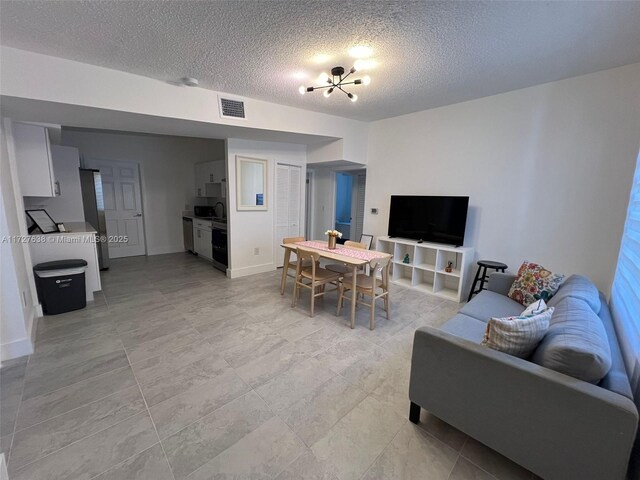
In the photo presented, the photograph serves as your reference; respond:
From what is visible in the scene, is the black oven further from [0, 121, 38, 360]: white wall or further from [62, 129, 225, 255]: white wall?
[0, 121, 38, 360]: white wall

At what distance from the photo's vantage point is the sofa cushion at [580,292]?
6.52 feet

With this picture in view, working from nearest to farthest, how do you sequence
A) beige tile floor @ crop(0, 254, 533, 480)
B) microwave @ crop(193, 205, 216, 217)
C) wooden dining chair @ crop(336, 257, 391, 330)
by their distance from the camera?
beige tile floor @ crop(0, 254, 533, 480) → wooden dining chair @ crop(336, 257, 391, 330) → microwave @ crop(193, 205, 216, 217)

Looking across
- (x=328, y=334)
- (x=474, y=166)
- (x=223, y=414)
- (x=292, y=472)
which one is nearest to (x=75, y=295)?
(x=223, y=414)

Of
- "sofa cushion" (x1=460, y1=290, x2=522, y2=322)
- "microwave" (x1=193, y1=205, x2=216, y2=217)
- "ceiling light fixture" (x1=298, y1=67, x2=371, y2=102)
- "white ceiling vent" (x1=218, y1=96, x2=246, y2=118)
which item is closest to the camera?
"sofa cushion" (x1=460, y1=290, x2=522, y2=322)

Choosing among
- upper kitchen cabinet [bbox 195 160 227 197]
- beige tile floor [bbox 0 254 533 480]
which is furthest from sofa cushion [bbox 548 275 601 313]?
upper kitchen cabinet [bbox 195 160 227 197]

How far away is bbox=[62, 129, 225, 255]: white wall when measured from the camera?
538 cm

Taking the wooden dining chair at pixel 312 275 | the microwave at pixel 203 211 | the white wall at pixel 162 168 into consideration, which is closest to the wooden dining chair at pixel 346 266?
the wooden dining chair at pixel 312 275

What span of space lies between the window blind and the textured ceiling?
127 centimetres

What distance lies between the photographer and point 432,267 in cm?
407

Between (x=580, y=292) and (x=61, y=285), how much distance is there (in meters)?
5.02

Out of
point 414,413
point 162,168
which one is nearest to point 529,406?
point 414,413

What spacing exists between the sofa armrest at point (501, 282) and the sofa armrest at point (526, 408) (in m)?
1.86

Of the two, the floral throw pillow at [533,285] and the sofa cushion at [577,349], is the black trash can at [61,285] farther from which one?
the floral throw pillow at [533,285]

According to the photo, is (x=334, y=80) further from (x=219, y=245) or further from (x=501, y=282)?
(x=219, y=245)
